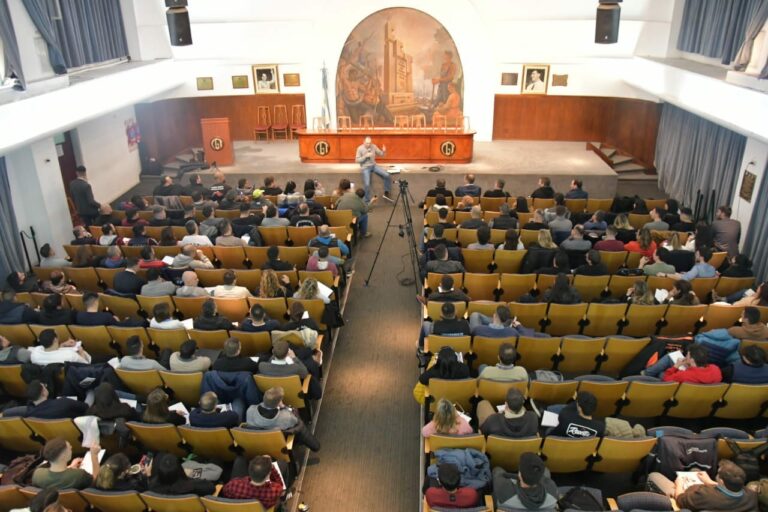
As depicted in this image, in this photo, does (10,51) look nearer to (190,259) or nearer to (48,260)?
(48,260)

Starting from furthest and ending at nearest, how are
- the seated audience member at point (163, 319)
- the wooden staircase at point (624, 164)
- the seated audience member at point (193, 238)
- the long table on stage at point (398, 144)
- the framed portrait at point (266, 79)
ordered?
1. the framed portrait at point (266, 79)
2. the wooden staircase at point (624, 164)
3. the long table on stage at point (398, 144)
4. the seated audience member at point (193, 238)
5. the seated audience member at point (163, 319)

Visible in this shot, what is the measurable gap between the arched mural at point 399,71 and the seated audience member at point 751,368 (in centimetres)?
1142

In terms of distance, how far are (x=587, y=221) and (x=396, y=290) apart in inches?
130

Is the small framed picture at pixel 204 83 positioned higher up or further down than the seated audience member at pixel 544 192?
higher up

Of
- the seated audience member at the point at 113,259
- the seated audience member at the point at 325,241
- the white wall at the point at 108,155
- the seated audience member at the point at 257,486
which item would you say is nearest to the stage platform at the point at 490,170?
the white wall at the point at 108,155

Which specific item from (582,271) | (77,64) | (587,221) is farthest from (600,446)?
(77,64)

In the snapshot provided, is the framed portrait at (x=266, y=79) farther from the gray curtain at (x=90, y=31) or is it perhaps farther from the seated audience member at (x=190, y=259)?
the seated audience member at (x=190, y=259)

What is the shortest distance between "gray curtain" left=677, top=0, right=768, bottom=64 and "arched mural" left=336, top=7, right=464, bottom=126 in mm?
5404

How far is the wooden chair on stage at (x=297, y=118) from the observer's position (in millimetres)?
16484

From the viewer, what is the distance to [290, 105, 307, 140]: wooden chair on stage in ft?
54.1

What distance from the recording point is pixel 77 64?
1166cm

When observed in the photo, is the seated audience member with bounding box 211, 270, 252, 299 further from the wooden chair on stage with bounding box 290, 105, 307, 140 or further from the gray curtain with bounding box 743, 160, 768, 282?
the wooden chair on stage with bounding box 290, 105, 307, 140

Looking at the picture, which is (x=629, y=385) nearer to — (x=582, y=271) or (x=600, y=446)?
(x=600, y=446)

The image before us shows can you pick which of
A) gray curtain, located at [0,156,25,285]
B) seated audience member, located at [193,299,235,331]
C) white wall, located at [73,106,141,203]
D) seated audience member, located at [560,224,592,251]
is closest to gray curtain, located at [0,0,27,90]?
gray curtain, located at [0,156,25,285]
